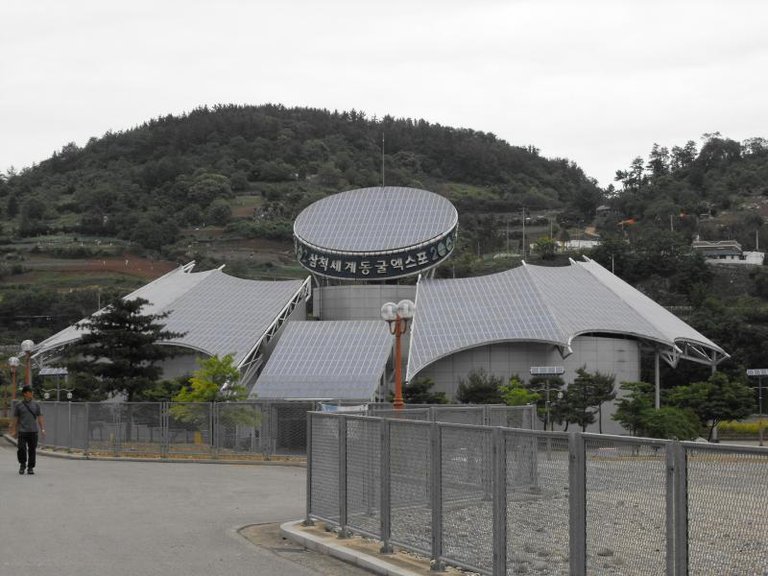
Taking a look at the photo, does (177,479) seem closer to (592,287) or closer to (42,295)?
(592,287)

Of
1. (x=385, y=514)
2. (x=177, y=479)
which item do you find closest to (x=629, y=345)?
(x=177, y=479)

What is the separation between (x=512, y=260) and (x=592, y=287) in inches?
2860

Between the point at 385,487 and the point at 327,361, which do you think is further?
the point at 327,361

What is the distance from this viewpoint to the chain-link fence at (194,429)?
104 feet

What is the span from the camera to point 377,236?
2781 inches

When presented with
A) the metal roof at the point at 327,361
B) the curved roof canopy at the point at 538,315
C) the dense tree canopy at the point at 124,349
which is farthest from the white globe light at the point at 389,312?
the curved roof canopy at the point at 538,315

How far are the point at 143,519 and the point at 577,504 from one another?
8.48 metres

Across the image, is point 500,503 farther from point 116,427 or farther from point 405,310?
point 116,427

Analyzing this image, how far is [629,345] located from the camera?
62.8 m

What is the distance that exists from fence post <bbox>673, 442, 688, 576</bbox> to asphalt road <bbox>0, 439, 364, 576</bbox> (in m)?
4.81

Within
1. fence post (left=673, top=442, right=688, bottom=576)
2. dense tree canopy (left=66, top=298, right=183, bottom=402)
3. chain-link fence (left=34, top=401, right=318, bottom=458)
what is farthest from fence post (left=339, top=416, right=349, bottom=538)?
dense tree canopy (left=66, top=298, right=183, bottom=402)

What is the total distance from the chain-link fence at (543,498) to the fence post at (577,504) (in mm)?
11

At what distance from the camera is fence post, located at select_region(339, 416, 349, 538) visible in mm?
14906

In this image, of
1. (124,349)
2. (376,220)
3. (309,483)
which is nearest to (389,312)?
(309,483)
